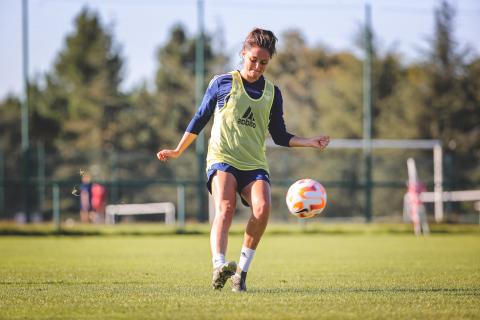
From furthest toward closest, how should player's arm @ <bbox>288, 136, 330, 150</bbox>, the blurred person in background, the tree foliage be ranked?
1. the tree foliage
2. the blurred person in background
3. player's arm @ <bbox>288, 136, 330, 150</bbox>

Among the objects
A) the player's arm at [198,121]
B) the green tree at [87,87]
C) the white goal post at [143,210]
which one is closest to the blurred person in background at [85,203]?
the white goal post at [143,210]

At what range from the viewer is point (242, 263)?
7043 millimetres

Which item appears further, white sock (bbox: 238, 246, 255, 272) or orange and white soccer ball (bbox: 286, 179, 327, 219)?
orange and white soccer ball (bbox: 286, 179, 327, 219)

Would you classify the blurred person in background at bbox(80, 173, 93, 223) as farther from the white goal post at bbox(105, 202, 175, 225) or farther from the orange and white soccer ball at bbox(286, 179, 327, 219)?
the orange and white soccer ball at bbox(286, 179, 327, 219)

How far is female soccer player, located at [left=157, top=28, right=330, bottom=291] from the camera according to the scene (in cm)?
691

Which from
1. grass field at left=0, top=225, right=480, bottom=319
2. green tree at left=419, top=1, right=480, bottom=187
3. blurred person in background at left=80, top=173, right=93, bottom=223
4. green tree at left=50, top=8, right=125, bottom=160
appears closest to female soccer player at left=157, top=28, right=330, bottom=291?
grass field at left=0, top=225, right=480, bottom=319

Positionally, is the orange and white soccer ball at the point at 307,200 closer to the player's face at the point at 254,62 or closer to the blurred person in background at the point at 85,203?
the player's face at the point at 254,62

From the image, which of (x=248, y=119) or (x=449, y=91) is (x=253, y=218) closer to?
(x=248, y=119)

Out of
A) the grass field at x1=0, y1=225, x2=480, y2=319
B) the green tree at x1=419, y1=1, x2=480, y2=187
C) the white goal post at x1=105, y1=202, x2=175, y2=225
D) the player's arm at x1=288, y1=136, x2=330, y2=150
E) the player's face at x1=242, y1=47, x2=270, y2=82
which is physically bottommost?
the white goal post at x1=105, y1=202, x2=175, y2=225

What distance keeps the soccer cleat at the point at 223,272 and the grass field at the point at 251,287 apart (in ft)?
0.39

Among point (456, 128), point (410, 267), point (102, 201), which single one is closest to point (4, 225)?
point (102, 201)

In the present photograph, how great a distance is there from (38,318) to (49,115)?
146 feet

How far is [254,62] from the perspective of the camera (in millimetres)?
6930

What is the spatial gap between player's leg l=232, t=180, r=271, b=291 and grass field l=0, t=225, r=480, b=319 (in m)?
0.18
